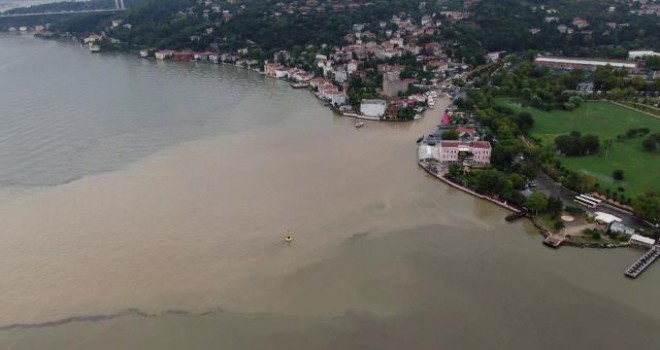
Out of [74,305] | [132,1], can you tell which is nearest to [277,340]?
[74,305]

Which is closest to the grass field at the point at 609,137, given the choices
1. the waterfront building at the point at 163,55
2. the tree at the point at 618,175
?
the tree at the point at 618,175

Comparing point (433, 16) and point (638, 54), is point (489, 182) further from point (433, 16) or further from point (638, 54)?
point (433, 16)

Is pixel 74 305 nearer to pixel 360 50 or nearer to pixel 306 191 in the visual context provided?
pixel 306 191

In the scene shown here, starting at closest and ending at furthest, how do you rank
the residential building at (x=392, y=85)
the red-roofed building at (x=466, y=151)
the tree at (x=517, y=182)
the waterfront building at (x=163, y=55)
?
the tree at (x=517, y=182)
the red-roofed building at (x=466, y=151)
the residential building at (x=392, y=85)
the waterfront building at (x=163, y=55)

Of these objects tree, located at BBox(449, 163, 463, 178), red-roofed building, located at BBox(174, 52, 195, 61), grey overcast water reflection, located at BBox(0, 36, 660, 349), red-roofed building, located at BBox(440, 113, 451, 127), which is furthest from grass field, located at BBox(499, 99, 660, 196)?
red-roofed building, located at BBox(174, 52, 195, 61)

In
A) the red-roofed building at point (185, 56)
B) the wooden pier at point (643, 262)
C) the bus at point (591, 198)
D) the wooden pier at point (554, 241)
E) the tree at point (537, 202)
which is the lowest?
the wooden pier at point (643, 262)

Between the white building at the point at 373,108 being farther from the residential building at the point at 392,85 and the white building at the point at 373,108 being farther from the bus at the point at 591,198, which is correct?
the bus at the point at 591,198
